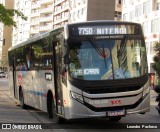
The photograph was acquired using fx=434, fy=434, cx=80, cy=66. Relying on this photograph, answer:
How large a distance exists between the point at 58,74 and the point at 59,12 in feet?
310

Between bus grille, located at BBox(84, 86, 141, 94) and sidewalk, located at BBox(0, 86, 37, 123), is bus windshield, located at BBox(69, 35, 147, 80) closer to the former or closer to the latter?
bus grille, located at BBox(84, 86, 141, 94)

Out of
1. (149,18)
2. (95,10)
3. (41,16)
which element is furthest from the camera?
(41,16)

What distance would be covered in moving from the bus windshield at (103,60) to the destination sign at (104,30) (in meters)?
0.20

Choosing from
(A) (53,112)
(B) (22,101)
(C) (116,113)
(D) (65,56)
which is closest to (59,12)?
(B) (22,101)

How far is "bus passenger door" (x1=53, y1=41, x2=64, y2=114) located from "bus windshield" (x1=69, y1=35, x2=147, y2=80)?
93cm

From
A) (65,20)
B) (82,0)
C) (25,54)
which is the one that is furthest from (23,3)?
(25,54)

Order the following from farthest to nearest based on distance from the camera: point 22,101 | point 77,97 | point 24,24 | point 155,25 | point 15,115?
point 24,24, point 155,25, point 22,101, point 15,115, point 77,97

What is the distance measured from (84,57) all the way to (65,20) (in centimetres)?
8894

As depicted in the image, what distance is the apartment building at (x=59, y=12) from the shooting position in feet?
278

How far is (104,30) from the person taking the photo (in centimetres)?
1194

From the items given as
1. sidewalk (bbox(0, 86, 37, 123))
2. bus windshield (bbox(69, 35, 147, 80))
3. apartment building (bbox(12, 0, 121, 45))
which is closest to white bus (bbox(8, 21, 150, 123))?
bus windshield (bbox(69, 35, 147, 80))

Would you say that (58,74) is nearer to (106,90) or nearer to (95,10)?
(106,90)

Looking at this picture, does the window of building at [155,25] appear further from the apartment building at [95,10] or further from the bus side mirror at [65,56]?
the bus side mirror at [65,56]

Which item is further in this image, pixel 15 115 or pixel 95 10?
pixel 95 10
